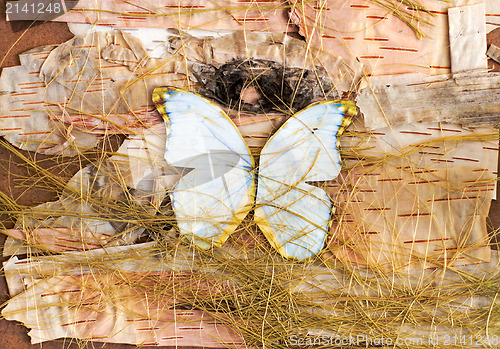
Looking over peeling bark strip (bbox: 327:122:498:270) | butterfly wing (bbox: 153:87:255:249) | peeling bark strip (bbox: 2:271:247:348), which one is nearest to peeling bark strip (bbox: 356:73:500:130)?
peeling bark strip (bbox: 327:122:498:270)

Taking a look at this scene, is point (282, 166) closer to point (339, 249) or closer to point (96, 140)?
point (339, 249)

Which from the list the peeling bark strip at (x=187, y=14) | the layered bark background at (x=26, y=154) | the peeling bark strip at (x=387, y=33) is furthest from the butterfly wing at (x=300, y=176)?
the layered bark background at (x=26, y=154)

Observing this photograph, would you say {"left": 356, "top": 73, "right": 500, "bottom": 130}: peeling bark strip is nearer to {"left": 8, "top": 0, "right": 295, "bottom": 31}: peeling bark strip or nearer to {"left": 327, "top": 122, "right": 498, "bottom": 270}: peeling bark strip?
{"left": 327, "top": 122, "right": 498, "bottom": 270}: peeling bark strip

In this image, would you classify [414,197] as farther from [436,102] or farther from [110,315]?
[110,315]

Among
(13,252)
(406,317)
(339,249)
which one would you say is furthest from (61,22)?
(406,317)

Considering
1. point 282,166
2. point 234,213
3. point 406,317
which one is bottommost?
point 406,317

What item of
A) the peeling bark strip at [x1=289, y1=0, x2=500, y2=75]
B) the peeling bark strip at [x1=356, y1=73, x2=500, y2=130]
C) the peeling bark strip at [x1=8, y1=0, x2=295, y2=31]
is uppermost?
the peeling bark strip at [x1=8, y1=0, x2=295, y2=31]

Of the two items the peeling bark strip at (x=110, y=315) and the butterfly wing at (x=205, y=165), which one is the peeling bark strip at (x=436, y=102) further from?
the peeling bark strip at (x=110, y=315)

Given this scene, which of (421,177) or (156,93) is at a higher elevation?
(156,93)
